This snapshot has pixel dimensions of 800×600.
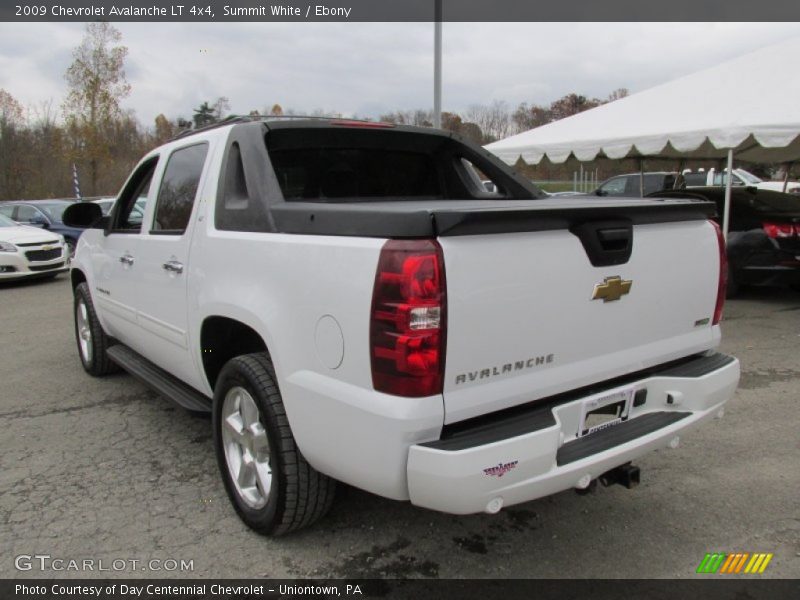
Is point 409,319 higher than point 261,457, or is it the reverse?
point 409,319

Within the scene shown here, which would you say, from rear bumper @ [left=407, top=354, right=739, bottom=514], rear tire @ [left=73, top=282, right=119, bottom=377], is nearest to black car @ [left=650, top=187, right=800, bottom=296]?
rear bumper @ [left=407, top=354, right=739, bottom=514]

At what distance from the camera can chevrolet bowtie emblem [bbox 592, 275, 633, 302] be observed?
2324 millimetres

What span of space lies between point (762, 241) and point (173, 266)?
24.4 feet

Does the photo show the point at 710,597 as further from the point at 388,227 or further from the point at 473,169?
the point at 473,169

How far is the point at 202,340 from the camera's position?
306 centimetres

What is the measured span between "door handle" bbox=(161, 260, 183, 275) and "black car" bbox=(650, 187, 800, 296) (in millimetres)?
6590

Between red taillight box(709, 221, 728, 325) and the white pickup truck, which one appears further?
red taillight box(709, 221, 728, 325)

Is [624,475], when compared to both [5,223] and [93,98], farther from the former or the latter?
[93,98]

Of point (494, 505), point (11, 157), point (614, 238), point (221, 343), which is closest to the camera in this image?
point (494, 505)

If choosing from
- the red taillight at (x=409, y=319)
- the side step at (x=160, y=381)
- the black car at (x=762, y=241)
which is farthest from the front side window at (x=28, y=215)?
the red taillight at (x=409, y=319)

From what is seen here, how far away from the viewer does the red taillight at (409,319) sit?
6.31ft

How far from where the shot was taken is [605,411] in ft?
8.05

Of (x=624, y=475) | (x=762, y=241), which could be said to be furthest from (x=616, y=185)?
(x=624, y=475)

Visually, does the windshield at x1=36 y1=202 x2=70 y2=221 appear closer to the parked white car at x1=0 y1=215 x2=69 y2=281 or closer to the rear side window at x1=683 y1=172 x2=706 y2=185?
the parked white car at x1=0 y1=215 x2=69 y2=281
